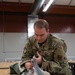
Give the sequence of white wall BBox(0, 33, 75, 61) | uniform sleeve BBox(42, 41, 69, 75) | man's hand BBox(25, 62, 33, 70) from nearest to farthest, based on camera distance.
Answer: uniform sleeve BBox(42, 41, 69, 75) → man's hand BBox(25, 62, 33, 70) → white wall BBox(0, 33, 75, 61)

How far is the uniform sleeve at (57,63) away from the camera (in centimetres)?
162

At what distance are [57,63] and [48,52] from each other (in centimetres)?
16

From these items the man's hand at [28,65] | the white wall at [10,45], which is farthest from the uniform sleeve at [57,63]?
the white wall at [10,45]

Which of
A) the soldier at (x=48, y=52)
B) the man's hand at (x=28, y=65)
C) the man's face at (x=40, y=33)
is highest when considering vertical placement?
the man's face at (x=40, y=33)

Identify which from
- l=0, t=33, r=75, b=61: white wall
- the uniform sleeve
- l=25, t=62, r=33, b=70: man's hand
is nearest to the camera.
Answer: the uniform sleeve

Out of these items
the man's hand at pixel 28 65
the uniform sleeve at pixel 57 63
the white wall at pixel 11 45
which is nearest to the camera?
the uniform sleeve at pixel 57 63

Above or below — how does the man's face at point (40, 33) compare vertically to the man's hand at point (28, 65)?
above

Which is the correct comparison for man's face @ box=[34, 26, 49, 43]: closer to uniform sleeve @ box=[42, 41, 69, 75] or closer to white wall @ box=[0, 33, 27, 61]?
uniform sleeve @ box=[42, 41, 69, 75]

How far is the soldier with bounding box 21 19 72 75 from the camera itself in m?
1.65

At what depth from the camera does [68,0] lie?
7.19m

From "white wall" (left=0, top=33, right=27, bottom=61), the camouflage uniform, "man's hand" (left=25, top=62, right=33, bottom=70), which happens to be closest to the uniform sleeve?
the camouflage uniform

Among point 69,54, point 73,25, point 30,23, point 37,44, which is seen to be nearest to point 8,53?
point 30,23

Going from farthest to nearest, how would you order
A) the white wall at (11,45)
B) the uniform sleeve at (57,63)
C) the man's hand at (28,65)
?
the white wall at (11,45)
the man's hand at (28,65)
the uniform sleeve at (57,63)

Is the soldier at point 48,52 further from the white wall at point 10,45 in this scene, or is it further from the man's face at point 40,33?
the white wall at point 10,45
